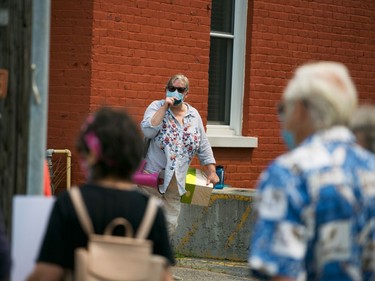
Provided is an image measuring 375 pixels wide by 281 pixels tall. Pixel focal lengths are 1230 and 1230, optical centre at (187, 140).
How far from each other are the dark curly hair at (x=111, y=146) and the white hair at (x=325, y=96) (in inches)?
23.9

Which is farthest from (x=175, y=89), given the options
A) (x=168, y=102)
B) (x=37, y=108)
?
(x=37, y=108)

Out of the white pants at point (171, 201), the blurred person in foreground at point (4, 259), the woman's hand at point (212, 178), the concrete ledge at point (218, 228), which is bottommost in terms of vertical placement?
the concrete ledge at point (218, 228)

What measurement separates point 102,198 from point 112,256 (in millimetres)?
210

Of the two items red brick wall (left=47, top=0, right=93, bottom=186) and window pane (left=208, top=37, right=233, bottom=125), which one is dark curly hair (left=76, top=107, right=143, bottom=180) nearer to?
red brick wall (left=47, top=0, right=93, bottom=186)

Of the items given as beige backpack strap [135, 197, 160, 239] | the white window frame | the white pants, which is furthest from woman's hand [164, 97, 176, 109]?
beige backpack strap [135, 197, 160, 239]

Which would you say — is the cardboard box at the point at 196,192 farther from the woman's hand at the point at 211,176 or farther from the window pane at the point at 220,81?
the window pane at the point at 220,81

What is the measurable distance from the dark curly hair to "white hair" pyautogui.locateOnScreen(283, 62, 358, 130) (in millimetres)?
606

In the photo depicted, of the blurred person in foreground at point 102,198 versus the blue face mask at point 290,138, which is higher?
the blue face mask at point 290,138

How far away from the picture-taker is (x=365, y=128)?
4754 mm

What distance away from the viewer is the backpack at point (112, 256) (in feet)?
13.9

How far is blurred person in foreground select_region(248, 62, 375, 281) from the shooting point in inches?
154

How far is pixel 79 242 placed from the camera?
4289 millimetres

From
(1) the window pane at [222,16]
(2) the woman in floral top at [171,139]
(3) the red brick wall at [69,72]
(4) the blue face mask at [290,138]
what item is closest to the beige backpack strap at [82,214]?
(4) the blue face mask at [290,138]

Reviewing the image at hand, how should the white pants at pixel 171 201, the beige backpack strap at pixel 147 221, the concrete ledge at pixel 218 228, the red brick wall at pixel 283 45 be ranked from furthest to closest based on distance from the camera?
the red brick wall at pixel 283 45 < the concrete ledge at pixel 218 228 < the white pants at pixel 171 201 < the beige backpack strap at pixel 147 221
